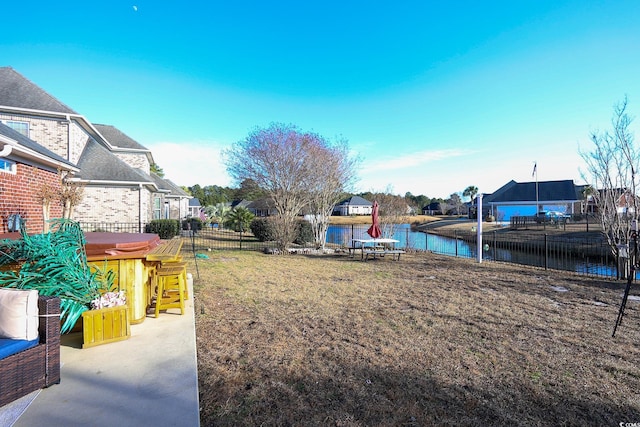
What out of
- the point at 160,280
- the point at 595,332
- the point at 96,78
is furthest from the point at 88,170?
the point at 595,332

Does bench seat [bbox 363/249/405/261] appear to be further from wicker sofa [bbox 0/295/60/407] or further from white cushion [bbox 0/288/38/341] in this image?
white cushion [bbox 0/288/38/341]

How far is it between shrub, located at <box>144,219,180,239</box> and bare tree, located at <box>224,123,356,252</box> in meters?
5.49

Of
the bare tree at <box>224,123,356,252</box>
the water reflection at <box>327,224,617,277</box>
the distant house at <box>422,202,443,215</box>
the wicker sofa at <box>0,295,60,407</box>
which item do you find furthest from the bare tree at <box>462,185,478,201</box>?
the wicker sofa at <box>0,295,60,407</box>

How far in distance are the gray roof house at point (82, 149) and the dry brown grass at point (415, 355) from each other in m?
12.1

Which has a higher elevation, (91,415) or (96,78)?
(96,78)

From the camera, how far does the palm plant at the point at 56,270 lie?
11.2 feet

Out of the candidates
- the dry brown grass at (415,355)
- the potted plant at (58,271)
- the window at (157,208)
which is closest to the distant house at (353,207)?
the window at (157,208)

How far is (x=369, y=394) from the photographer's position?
9.68 feet

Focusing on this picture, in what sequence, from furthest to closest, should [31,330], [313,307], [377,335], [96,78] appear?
1. [96,78]
2. [313,307]
3. [377,335]
4. [31,330]

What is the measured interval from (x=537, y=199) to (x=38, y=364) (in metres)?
50.0

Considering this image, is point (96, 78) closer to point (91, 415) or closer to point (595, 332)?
point (91, 415)

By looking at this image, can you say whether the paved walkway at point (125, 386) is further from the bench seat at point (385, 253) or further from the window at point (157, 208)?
the window at point (157, 208)

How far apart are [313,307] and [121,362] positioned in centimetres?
317

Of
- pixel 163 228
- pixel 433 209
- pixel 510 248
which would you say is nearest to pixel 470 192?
pixel 433 209
